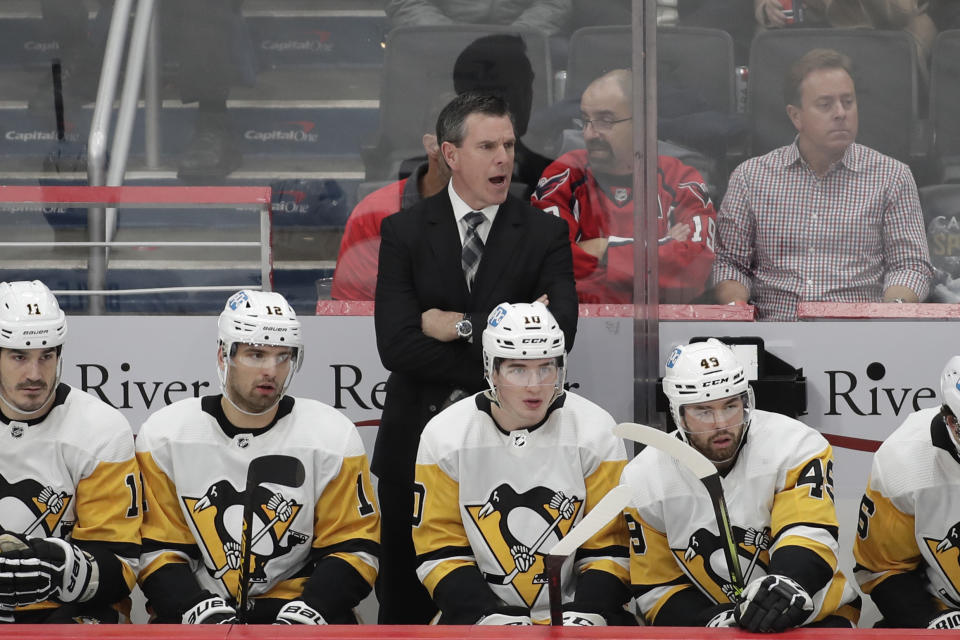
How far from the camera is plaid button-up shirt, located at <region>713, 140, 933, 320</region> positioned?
3.92 meters

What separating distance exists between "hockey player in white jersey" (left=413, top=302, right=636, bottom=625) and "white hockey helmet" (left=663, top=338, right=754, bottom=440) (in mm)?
296

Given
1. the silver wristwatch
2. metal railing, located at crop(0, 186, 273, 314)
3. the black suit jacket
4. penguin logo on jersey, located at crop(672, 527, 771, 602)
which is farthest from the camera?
metal railing, located at crop(0, 186, 273, 314)

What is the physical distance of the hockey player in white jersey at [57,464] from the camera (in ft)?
10.3

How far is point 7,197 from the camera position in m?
4.12

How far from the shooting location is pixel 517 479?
3.25 meters

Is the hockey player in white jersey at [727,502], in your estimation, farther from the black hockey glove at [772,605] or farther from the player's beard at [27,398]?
the player's beard at [27,398]

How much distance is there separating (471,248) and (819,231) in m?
1.05

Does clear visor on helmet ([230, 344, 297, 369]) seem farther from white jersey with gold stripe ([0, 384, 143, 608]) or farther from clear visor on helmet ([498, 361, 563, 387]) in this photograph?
clear visor on helmet ([498, 361, 563, 387])

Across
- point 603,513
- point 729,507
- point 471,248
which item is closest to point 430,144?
point 471,248

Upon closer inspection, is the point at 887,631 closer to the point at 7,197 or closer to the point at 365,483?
the point at 365,483

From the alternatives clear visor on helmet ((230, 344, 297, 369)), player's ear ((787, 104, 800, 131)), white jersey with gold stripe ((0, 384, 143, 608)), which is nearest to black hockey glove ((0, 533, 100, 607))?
white jersey with gold stripe ((0, 384, 143, 608))

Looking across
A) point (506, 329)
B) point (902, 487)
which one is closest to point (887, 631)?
point (902, 487)

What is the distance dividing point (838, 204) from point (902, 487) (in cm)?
111

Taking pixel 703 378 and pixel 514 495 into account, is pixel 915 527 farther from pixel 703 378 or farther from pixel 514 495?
pixel 514 495
